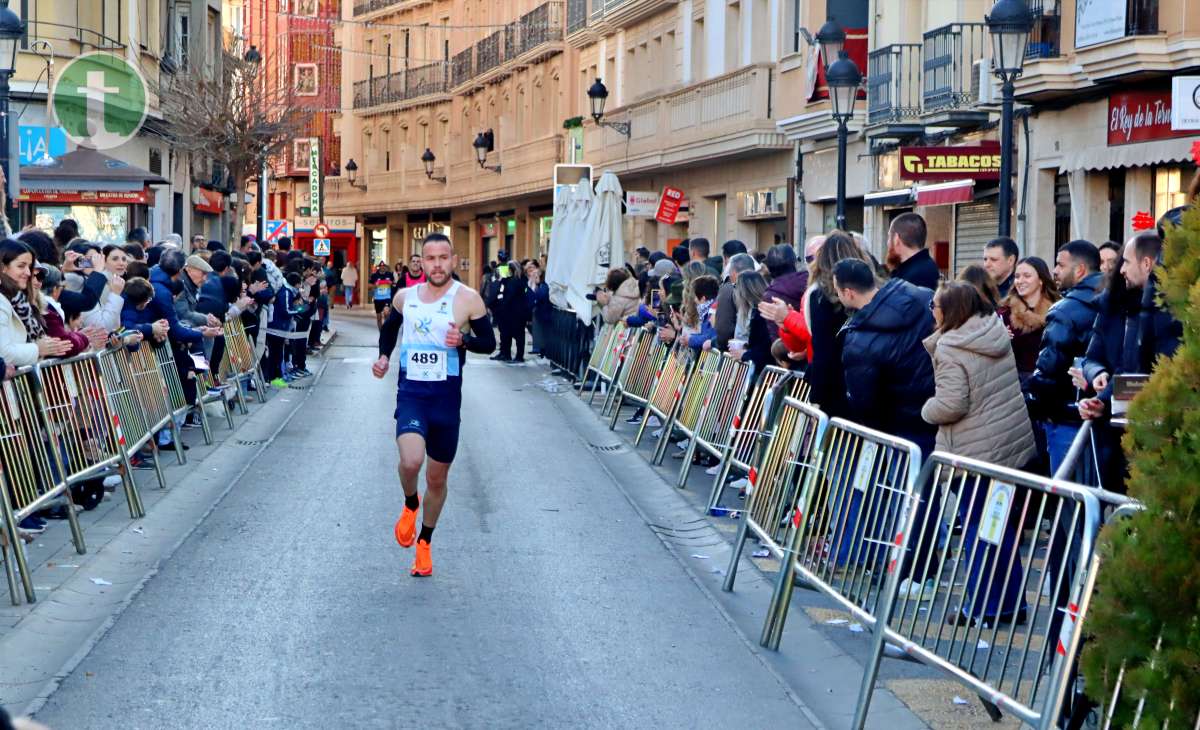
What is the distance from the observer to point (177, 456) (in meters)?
15.5

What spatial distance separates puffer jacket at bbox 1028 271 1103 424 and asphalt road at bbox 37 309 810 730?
1.89 m

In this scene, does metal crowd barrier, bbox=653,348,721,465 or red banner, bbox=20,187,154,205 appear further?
red banner, bbox=20,187,154,205

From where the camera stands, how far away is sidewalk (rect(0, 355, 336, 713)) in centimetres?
775

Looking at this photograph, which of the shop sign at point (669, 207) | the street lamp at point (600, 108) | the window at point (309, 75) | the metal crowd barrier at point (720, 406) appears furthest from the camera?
the window at point (309, 75)

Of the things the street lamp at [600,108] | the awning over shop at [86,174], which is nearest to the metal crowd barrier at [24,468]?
the awning over shop at [86,174]

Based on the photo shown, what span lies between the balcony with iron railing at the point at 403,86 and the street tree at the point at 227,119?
25.8 meters

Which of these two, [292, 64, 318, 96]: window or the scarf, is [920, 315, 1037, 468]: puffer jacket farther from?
[292, 64, 318, 96]: window

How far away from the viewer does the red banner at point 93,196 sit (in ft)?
86.4

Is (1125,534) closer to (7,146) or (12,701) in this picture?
(12,701)

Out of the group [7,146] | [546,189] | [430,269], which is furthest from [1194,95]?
[546,189]

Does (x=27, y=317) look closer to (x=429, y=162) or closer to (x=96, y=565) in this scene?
(x=96, y=565)

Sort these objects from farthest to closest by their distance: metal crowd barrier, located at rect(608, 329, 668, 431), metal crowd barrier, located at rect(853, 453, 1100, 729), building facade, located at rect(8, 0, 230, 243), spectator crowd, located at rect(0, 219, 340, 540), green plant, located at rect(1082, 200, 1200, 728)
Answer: building facade, located at rect(8, 0, 230, 243), metal crowd barrier, located at rect(608, 329, 668, 431), spectator crowd, located at rect(0, 219, 340, 540), metal crowd barrier, located at rect(853, 453, 1100, 729), green plant, located at rect(1082, 200, 1200, 728)

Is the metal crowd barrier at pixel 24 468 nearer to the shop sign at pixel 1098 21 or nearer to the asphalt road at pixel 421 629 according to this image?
the asphalt road at pixel 421 629

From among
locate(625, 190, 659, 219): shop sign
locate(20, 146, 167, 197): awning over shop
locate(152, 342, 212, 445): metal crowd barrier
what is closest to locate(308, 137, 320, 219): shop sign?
locate(625, 190, 659, 219): shop sign
